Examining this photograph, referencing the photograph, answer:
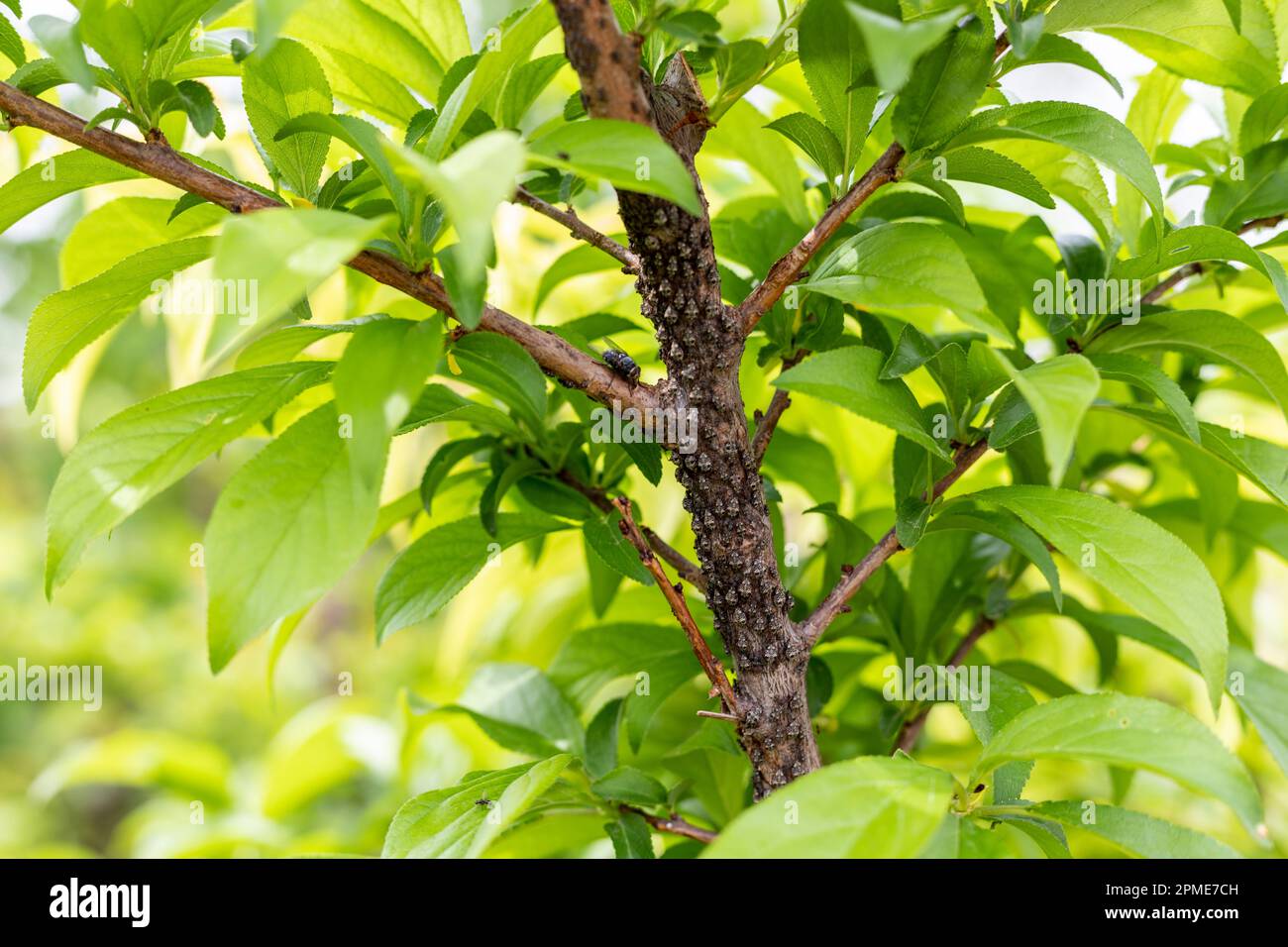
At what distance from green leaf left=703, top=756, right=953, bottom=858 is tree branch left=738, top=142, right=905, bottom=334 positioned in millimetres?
199

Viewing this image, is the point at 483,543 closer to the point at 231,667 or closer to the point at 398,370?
the point at 398,370

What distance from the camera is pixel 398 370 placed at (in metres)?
0.33

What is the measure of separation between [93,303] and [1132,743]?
0.45 meters

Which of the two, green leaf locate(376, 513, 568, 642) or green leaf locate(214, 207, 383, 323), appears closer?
green leaf locate(214, 207, 383, 323)

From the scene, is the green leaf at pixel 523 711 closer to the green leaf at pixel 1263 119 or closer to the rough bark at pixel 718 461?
the rough bark at pixel 718 461

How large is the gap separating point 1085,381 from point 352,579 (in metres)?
2.98

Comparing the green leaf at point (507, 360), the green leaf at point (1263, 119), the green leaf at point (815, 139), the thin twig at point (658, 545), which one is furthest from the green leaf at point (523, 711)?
the green leaf at point (1263, 119)

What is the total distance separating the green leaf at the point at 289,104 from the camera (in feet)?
1.40

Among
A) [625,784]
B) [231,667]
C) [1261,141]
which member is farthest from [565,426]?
[231,667]

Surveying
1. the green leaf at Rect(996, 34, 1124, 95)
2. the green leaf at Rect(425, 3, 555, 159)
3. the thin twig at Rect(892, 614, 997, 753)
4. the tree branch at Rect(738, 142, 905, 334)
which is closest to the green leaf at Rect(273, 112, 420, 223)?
the green leaf at Rect(425, 3, 555, 159)

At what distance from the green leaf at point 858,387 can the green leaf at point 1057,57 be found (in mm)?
137

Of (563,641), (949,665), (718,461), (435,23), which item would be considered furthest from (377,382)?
(563,641)

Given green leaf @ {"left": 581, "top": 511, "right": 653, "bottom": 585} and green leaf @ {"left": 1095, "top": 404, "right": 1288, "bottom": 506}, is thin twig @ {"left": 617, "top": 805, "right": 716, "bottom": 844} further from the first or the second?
green leaf @ {"left": 1095, "top": 404, "right": 1288, "bottom": 506}

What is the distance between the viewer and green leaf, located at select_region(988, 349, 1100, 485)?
0.96 feet
